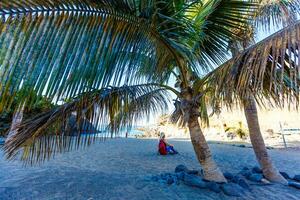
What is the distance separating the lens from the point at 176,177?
15.2 feet

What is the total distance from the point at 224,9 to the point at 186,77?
1.15 meters

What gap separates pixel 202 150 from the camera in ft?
12.0

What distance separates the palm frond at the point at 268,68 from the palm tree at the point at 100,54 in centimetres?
8

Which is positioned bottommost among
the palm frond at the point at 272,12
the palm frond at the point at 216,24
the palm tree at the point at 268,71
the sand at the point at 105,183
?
the sand at the point at 105,183

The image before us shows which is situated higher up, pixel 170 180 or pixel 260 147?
pixel 260 147

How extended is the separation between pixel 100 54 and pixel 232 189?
3.31 m

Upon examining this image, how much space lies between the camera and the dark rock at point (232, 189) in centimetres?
362

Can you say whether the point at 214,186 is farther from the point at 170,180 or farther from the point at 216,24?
the point at 216,24

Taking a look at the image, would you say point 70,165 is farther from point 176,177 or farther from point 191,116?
point 191,116

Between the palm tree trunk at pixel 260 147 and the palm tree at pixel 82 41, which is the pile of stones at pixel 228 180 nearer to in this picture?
the palm tree trunk at pixel 260 147

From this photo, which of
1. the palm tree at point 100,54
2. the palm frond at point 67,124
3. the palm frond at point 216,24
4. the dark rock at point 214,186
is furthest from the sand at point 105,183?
the palm frond at point 216,24

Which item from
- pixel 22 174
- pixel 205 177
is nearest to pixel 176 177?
pixel 205 177

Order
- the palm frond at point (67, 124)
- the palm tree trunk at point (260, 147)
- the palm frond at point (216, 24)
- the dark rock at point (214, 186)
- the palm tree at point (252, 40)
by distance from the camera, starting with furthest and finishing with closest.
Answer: the palm tree trunk at point (260, 147) < the dark rock at point (214, 186) < the palm tree at point (252, 40) < the palm frond at point (216, 24) < the palm frond at point (67, 124)

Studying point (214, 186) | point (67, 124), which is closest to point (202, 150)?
point (214, 186)
